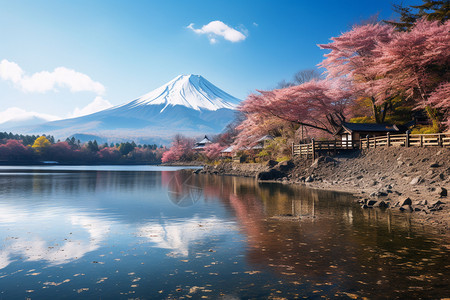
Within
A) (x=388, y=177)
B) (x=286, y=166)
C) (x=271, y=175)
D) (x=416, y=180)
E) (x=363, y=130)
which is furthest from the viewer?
(x=286, y=166)

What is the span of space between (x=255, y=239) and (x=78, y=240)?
516 centimetres

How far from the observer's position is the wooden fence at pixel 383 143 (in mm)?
22853

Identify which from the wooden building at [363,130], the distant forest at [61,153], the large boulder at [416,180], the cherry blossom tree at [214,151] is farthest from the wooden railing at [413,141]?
the distant forest at [61,153]

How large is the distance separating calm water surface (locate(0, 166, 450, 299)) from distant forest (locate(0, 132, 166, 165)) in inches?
3763

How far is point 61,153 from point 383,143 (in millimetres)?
100688

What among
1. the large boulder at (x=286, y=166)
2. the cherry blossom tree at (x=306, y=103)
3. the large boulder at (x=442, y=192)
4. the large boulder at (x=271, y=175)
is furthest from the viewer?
the cherry blossom tree at (x=306, y=103)

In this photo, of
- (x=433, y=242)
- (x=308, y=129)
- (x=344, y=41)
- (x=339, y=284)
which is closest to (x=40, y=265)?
(x=339, y=284)

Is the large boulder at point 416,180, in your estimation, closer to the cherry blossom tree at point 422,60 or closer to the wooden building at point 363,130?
the cherry blossom tree at point 422,60

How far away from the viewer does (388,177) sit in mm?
22734

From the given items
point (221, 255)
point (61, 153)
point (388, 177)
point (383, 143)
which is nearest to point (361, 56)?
point (383, 143)

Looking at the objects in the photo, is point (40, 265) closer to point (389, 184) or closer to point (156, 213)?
point (156, 213)

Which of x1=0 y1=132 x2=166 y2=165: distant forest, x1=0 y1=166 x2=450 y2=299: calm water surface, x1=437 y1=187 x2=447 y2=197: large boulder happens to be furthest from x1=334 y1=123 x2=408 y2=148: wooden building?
x1=0 y1=132 x2=166 y2=165: distant forest

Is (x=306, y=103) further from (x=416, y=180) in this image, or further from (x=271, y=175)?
(x=416, y=180)

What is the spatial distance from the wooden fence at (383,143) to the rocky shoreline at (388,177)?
606 millimetres
